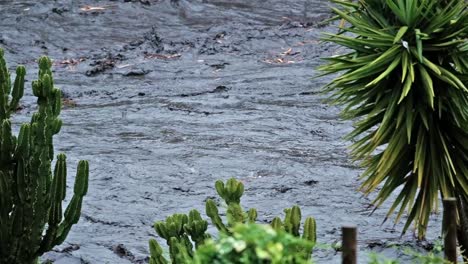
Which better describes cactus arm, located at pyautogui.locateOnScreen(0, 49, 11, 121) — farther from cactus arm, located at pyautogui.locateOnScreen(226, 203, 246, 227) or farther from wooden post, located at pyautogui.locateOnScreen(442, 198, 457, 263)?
wooden post, located at pyautogui.locateOnScreen(442, 198, 457, 263)

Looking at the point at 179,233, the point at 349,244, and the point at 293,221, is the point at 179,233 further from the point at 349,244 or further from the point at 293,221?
the point at 349,244

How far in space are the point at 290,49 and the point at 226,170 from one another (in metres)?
5.84

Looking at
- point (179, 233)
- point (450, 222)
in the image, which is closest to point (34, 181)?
point (179, 233)

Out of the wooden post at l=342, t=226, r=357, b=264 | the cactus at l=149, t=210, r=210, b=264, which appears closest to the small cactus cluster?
the cactus at l=149, t=210, r=210, b=264

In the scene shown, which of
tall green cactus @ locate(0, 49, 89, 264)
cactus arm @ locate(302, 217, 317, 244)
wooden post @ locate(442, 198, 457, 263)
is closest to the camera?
wooden post @ locate(442, 198, 457, 263)

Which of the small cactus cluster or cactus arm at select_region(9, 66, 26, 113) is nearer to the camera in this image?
the small cactus cluster

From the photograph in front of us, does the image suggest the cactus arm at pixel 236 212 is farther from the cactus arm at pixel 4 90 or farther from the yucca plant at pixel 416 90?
the cactus arm at pixel 4 90

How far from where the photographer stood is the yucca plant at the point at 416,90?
5.41 metres

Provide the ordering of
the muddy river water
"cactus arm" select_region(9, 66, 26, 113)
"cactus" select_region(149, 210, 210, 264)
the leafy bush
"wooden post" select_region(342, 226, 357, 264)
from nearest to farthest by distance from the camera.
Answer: the leafy bush
"wooden post" select_region(342, 226, 357, 264)
"cactus" select_region(149, 210, 210, 264)
"cactus arm" select_region(9, 66, 26, 113)
the muddy river water

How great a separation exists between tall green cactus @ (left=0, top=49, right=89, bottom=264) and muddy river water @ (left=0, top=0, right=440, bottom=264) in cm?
165

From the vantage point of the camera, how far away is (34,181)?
19.1 ft

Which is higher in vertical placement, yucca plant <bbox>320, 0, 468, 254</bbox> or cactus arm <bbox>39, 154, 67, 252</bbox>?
yucca plant <bbox>320, 0, 468, 254</bbox>

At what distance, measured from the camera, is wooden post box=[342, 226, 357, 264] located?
10.7ft

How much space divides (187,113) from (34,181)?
252 inches
